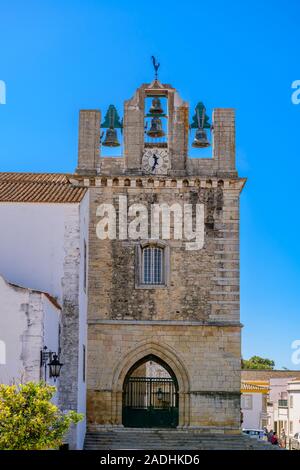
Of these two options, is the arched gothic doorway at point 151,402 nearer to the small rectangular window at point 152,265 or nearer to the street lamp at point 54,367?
the small rectangular window at point 152,265

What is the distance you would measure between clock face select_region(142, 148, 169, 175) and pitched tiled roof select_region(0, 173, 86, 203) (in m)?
3.02

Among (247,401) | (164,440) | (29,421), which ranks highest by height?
(29,421)

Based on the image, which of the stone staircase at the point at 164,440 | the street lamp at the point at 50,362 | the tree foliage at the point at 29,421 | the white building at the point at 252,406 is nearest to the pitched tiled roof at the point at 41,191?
the street lamp at the point at 50,362

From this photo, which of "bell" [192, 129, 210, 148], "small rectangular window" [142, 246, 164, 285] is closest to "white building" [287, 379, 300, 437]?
"small rectangular window" [142, 246, 164, 285]

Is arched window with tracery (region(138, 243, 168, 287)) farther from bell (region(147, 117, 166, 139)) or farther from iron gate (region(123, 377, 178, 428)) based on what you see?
bell (region(147, 117, 166, 139))

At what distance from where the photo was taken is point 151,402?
32.9m

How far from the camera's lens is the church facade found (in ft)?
105

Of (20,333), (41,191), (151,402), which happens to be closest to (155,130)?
(41,191)

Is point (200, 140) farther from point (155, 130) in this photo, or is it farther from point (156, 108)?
point (156, 108)

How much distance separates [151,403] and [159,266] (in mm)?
5010

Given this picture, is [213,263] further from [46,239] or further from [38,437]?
[38,437]

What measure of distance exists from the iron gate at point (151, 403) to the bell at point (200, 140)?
877cm

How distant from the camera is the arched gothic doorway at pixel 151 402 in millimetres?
32531
